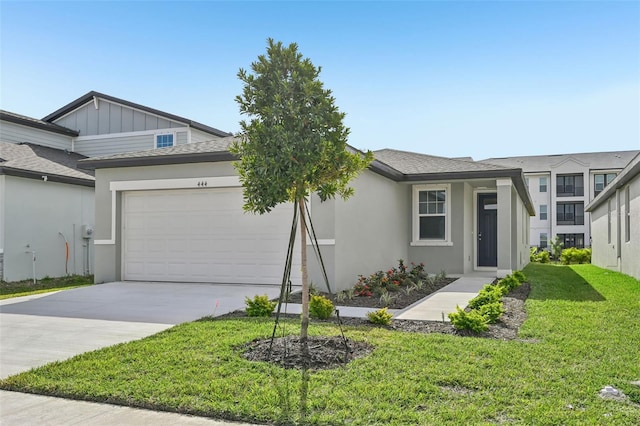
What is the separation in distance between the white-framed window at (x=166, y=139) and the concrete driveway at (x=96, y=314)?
748cm

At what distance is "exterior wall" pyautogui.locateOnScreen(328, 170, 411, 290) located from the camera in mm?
11289

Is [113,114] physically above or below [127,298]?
above

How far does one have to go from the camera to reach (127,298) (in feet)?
33.8

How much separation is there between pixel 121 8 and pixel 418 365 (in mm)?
8920

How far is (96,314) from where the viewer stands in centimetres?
873

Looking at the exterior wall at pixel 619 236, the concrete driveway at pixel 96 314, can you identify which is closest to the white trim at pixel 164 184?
the concrete driveway at pixel 96 314

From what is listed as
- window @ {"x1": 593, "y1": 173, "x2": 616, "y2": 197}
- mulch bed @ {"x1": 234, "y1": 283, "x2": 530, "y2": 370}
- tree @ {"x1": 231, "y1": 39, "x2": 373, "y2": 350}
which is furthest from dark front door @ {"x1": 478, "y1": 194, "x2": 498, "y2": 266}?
window @ {"x1": 593, "y1": 173, "x2": 616, "y2": 197}

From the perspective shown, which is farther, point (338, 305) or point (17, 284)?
point (17, 284)

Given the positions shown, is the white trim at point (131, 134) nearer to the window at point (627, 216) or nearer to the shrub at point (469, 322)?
the shrub at point (469, 322)

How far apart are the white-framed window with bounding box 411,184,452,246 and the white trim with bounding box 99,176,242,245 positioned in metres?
6.20

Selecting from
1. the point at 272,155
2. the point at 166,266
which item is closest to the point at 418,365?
the point at 272,155

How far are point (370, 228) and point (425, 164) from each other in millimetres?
3979

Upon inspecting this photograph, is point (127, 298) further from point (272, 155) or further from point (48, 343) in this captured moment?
point (272, 155)

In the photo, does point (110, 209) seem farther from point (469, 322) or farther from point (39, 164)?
point (469, 322)
